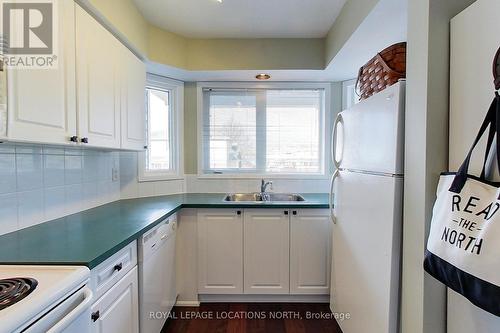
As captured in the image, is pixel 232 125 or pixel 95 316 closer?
pixel 95 316

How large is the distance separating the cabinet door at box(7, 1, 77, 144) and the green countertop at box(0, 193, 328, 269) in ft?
1.56

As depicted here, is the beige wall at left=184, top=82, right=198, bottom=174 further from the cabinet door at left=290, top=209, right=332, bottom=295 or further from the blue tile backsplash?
the cabinet door at left=290, top=209, right=332, bottom=295

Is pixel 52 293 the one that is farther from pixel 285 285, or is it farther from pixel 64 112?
pixel 285 285

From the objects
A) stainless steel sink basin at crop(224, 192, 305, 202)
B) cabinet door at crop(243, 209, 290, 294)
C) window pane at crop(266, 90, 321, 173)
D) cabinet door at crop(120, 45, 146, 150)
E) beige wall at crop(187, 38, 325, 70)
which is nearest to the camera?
cabinet door at crop(120, 45, 146, 150)

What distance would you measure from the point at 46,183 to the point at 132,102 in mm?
845

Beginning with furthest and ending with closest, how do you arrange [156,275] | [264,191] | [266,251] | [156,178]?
[264,191], [156,178], [266,251], [156,275]

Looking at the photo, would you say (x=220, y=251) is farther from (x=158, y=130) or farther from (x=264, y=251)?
(x=158, y=130)

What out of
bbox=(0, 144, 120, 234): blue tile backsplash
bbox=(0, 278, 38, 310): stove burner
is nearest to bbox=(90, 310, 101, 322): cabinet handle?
bbox=(0, 278, 38, 310): stove burner

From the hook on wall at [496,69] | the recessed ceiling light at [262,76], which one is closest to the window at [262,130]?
the recessed ceiling light at [262,76]

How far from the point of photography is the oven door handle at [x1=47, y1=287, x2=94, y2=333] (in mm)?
771

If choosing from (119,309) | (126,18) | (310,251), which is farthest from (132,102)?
(310,251)

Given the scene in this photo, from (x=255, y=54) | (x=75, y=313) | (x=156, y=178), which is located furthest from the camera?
(x=156, y=178)

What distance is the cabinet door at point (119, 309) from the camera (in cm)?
110

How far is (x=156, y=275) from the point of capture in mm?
1721
